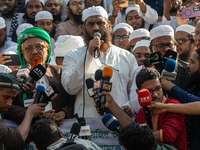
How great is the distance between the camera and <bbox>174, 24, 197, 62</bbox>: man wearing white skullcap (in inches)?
222

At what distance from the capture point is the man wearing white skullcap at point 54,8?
27.4ft

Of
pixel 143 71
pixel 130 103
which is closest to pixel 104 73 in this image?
pixel 143 71

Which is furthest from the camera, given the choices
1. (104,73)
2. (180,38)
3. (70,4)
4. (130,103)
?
(70,4)

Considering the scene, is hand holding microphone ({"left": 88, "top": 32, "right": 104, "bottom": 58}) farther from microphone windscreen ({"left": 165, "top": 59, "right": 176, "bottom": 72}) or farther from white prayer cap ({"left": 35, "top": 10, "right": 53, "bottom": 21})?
white prayer cap ({"left": 35, "top": 10, "right": 53, "bottom": 21})

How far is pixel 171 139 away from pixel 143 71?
0.88m

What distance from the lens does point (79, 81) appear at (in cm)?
427

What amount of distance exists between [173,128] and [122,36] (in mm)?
3875

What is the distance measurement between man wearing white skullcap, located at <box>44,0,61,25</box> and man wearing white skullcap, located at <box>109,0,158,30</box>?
164cm

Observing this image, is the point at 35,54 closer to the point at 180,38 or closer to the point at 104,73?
the point at 104,73

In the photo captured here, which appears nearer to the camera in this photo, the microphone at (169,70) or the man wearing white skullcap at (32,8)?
the microphone at (169,70)

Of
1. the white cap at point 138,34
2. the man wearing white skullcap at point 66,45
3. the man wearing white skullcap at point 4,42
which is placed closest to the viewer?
the man wearing white skullcap at point 66,45

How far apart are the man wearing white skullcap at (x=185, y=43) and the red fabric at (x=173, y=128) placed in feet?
7.30

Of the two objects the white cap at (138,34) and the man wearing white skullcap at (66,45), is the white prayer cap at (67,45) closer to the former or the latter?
the man wearing white skullcap at (66,45)

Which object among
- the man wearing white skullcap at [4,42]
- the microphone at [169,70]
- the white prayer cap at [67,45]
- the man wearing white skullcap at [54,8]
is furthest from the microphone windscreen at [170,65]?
the man wearing white skullcap at [54,8]
